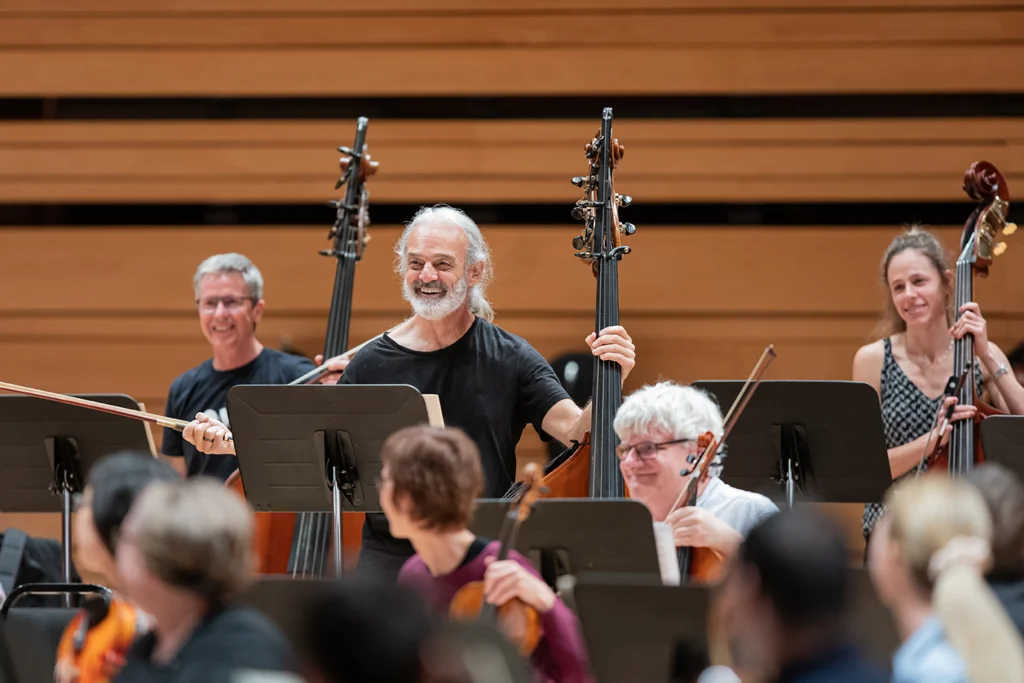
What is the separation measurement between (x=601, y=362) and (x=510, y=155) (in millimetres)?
2303

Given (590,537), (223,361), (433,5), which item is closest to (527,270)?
(433,5)

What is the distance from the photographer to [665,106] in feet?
16.9

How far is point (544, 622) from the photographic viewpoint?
211 cm

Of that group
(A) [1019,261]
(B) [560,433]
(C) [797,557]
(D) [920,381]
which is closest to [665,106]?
(A) [1019,261]

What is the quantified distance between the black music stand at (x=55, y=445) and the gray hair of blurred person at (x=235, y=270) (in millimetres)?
871

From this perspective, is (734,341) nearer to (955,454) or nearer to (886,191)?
(886,191)

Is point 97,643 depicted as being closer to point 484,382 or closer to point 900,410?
point 484,382

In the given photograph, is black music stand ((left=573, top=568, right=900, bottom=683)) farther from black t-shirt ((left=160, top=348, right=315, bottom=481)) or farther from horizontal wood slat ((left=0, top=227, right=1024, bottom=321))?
horizontal wood slat ((left=0, top=227, right=1024, bottom=321))

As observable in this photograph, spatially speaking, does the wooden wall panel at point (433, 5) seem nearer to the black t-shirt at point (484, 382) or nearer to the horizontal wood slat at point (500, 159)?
the horizontal wood slat at point (500, 159)

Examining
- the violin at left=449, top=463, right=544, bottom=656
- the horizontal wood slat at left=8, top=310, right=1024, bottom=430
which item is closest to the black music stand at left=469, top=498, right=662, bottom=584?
the violin at left=449, top=463, right=544, bottom=656

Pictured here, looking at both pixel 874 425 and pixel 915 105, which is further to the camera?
pixel 915 105

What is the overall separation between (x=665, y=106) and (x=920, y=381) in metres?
1.83

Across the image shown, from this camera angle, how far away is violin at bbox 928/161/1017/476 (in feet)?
10.7

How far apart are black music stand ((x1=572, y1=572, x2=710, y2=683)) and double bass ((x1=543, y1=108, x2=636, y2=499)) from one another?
72cm
